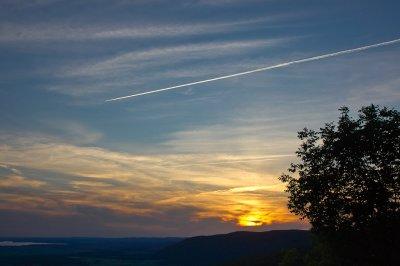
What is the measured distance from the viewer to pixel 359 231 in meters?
42.5

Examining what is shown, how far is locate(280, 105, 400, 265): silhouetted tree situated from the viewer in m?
42.0

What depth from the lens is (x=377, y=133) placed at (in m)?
42.8

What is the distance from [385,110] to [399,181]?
726cm

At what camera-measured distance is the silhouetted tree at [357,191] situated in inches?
1652

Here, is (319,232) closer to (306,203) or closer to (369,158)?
(306,203)

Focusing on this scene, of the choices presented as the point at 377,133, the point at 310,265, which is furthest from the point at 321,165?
the point at 310,265

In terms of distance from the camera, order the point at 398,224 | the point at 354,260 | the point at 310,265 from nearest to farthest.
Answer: the point at 398,224, the point at 354,260, the point at 310,265

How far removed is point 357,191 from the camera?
1677 inches

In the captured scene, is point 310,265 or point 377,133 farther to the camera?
point 310,265

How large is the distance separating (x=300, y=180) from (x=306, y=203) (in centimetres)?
242

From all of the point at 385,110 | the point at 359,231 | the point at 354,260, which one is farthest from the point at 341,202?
the point at 385,110

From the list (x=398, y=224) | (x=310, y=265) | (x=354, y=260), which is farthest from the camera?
(x=310, y=265)

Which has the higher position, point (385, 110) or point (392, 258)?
point (385, 110)

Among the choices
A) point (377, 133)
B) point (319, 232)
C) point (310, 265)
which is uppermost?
point (377, 133)
